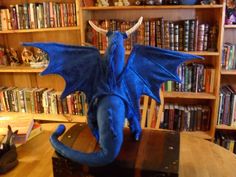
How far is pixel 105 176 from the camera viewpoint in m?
0.98

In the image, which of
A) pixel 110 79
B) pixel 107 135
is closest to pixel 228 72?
pixel 110 79

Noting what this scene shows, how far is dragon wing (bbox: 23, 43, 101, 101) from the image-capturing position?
103 centimetres

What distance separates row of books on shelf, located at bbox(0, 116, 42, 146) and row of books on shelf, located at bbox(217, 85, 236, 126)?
1430 millimetres

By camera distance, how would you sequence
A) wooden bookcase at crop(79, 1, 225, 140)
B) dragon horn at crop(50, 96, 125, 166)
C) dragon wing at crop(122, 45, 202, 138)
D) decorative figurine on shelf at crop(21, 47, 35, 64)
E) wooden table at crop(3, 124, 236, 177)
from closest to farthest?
dragon horn at crop(50, 96, 125, 166) → dragon wing at crop(122, 45, 202, 138) → wooden table at crop(3, 124, 236, 177) → wooden bookcase at crop(79, 1, 225, 140) → decorative figurine on shelf at crop(21, 47, 35, 64)

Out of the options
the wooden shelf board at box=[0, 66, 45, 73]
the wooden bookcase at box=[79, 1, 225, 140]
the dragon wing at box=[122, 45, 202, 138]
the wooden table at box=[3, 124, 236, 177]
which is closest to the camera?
the dragon wing at box=[122, 45, 202, 138]

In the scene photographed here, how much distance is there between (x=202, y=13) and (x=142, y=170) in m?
1.65

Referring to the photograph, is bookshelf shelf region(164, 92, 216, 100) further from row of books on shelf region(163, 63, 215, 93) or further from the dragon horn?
the dragon horn

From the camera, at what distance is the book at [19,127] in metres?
1.45

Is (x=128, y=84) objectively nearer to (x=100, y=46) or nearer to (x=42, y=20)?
(x=100, y=46)

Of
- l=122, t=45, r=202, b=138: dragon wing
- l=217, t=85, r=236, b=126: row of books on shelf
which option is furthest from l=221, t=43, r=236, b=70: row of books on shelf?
l=122, t=45, r=202, b=138: dragon wing

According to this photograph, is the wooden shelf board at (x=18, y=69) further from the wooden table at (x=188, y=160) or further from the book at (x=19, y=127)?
the wooden table at (x=188, y=160)

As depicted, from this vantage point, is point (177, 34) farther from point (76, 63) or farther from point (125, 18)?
point (76, 63)

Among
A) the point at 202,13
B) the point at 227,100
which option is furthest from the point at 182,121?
the point at 202,13

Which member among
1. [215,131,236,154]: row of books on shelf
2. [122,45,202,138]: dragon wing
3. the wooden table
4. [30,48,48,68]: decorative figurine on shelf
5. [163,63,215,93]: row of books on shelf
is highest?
[122,45,202,138]: dragon wing
